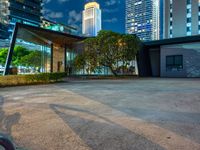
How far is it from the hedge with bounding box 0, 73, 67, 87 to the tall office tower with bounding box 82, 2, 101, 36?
158 metres

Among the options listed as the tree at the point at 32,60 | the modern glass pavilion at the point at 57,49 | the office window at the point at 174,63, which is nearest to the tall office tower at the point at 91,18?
the tree at the point at 32,60

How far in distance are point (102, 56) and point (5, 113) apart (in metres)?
21.5

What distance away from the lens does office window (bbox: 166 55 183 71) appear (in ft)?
108

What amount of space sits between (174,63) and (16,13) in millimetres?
96110

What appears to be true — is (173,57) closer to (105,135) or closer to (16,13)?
(105,135)

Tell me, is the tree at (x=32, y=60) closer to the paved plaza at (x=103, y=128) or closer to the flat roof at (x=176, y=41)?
the flat roof at (x=176, y=41)

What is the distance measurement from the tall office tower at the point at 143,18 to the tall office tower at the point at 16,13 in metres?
56.0

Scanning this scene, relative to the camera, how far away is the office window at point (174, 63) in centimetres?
3288

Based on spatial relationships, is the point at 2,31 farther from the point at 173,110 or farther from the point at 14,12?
the point at 173,110

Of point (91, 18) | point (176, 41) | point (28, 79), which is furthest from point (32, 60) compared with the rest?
point (91, 18)

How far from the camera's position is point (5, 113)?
666 centimetres

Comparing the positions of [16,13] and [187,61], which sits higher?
[16,13]

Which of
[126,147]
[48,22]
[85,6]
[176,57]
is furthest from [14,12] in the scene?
[126,147]

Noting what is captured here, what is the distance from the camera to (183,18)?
56906 millimetres
